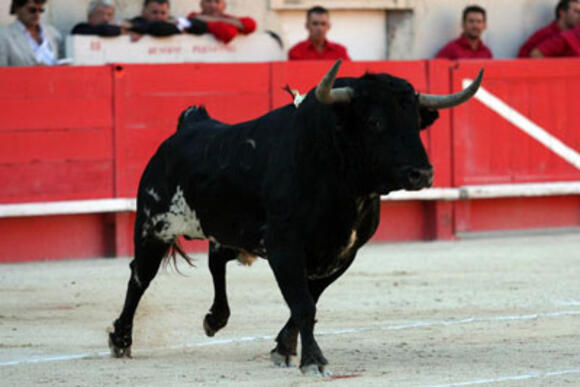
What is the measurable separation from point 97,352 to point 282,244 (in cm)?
125

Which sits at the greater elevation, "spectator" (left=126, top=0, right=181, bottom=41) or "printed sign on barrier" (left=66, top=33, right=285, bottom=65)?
"spectator" (left=126, top=0, right=181, bottom=41)

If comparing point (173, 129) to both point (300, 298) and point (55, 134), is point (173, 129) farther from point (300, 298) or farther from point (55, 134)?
point (300, 298)

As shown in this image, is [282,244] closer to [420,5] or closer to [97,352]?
[97,352]

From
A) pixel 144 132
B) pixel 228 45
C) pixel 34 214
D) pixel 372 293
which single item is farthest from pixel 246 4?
pixel 372 293

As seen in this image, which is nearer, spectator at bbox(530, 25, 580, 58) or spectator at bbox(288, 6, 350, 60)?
spectator at bbox(288, 6, 350, 60)

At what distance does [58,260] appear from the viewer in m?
10.1

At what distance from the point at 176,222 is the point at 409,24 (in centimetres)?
687

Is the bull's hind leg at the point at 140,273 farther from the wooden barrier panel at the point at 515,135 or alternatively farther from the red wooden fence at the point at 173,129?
the wooden barrier panel at the point at 515,135

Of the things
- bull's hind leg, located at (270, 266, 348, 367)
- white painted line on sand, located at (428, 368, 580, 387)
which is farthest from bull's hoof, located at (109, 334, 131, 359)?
white painted line on sand, located at (428, 368, 580, 387)

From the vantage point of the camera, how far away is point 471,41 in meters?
12.0

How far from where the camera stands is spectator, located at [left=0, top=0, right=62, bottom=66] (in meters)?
9.93

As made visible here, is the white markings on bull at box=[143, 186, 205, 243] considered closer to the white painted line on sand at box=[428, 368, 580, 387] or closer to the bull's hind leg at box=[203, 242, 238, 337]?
the bull's hind leg at box=[203, 242, 238, 337]

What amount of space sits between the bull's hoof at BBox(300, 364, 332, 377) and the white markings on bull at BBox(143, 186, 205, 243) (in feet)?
3.53

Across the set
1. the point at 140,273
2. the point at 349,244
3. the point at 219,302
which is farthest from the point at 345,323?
the point at 349,244
